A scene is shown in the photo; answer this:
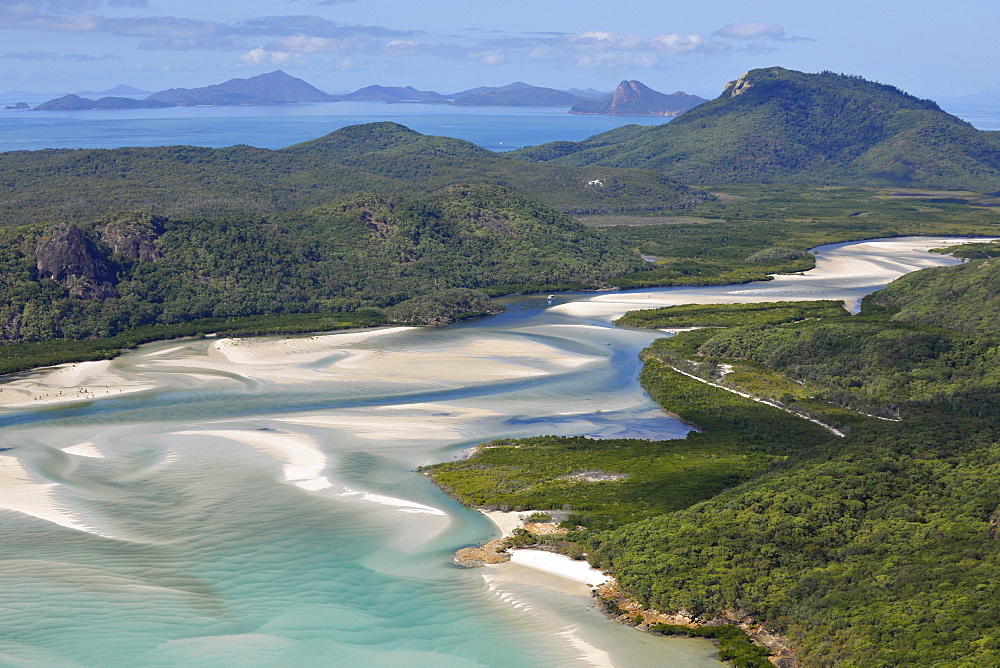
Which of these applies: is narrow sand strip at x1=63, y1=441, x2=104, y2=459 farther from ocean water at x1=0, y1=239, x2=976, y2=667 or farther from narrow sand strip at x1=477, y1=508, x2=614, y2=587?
narrow sand strip at x1=477, y1=508, x2=614, y2=587

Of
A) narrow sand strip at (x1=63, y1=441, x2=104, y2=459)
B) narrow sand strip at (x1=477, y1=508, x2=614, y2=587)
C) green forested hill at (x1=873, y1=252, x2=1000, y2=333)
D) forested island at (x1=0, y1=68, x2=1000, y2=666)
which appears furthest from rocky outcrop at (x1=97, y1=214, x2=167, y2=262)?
narrow sand strip at (x1=477, y1=508, x2=614, y2=587)

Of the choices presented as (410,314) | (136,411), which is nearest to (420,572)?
(136,411)

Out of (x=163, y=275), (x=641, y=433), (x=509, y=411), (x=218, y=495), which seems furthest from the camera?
(x=163, y=275)

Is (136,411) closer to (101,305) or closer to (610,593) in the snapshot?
(101,305)

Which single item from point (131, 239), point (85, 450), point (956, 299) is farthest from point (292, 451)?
point (956, 299)

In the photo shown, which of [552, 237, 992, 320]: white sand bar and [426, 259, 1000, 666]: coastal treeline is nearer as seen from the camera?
[426, 259, 1000, 666]: coastal treeline

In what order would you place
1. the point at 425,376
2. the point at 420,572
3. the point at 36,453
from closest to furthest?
the point at 420,572, the point at 36,453, the point at 425,376
